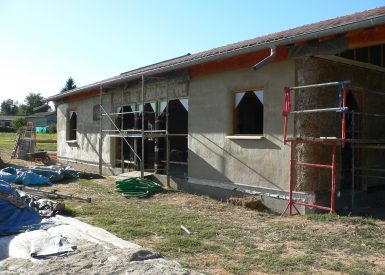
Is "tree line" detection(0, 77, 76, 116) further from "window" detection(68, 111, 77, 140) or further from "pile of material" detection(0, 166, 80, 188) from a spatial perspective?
"pile of material" detection(0, 166, 80, 188)

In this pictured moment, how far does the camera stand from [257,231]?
24.0 ft

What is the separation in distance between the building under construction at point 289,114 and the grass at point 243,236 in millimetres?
904

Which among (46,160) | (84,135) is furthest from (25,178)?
(46,160)

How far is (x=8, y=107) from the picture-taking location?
134500 millimetres

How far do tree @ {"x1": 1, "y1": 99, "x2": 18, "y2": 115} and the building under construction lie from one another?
13119 cm

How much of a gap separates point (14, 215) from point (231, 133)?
537 cm

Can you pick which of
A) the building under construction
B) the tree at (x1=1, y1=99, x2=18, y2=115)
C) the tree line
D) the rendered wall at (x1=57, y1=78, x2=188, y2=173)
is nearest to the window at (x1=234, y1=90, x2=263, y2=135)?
the building under construction

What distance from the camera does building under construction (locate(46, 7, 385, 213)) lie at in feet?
27.5

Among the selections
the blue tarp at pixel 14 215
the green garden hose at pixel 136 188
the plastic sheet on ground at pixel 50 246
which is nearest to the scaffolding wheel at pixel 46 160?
the green garden hose at pixel 136 188

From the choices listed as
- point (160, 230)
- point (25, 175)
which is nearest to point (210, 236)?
point (160, 230)

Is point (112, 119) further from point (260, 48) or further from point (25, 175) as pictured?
point (260, 48)

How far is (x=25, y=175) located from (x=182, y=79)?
18.4 feet

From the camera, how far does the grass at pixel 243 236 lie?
5.43 metres

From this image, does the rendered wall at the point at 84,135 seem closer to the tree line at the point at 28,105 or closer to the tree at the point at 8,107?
the tree line at the point at 28,105
